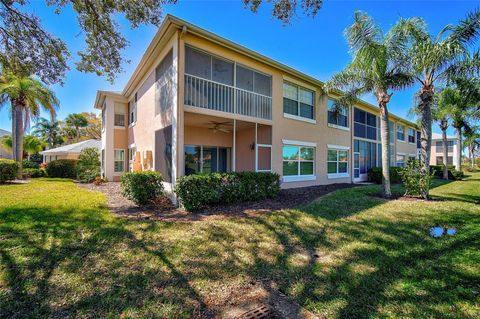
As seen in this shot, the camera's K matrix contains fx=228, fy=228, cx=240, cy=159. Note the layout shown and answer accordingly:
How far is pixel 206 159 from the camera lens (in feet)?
46.1

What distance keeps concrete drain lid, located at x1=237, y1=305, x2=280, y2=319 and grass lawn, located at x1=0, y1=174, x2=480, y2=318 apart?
0.42 metres

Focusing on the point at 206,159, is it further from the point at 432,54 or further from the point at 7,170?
the point at 7,170

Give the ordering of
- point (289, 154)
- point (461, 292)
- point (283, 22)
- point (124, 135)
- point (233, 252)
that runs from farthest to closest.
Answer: point (124, 135)
point (289, 154)
point (283, 22)
point (233, 252)
point (461, 292)

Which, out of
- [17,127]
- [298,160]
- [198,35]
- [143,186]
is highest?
[198,35]

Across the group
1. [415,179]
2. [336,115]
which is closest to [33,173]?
[336,115]

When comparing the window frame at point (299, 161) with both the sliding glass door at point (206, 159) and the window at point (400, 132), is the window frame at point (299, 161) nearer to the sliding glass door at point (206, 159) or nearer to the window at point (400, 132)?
the sliding glass door at point (206, 159)

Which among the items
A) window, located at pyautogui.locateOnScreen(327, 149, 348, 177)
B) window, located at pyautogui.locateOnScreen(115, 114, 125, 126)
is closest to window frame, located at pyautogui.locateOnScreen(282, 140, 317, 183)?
window, located at pyautogui.locateOnScreen(327, 149, 348, 177)

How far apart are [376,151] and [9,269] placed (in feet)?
79.2

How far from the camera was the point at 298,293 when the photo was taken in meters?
3.35

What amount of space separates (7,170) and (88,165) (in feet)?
18.1

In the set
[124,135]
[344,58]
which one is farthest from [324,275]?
[124,135]

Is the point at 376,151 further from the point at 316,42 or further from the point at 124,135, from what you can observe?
the point at 124,135

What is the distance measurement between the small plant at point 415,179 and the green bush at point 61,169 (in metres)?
→ 24.8

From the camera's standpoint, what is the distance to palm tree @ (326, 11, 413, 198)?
388 inches
